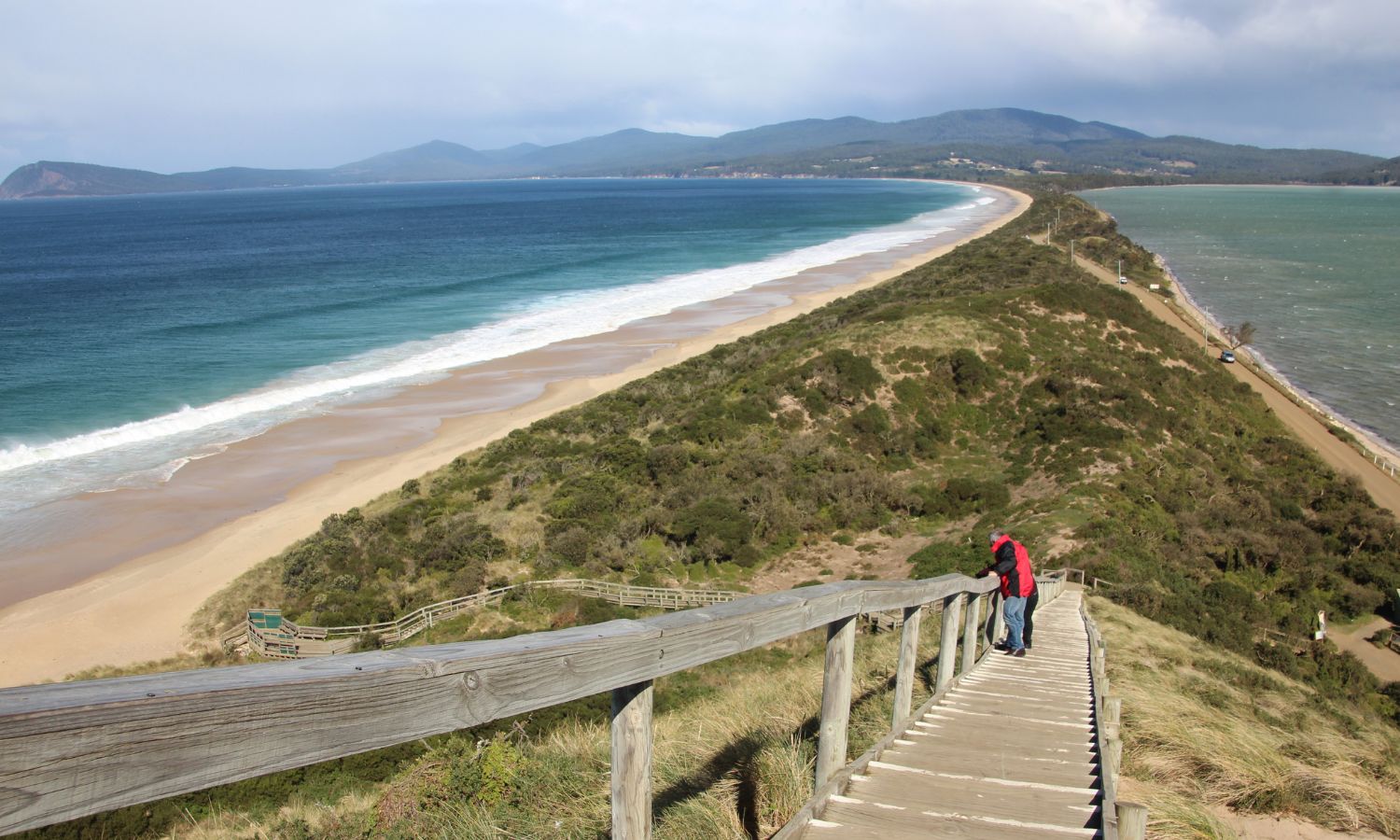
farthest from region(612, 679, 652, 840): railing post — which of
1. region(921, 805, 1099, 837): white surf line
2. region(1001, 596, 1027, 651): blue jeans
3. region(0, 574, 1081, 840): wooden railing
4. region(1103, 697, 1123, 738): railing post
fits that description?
region(1001, 596, 1027, 651): blue jeans

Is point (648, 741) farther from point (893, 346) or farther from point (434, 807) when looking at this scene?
point (893, 346)

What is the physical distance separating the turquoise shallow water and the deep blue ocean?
2896cm

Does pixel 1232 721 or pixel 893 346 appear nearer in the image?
pixel 1232 721

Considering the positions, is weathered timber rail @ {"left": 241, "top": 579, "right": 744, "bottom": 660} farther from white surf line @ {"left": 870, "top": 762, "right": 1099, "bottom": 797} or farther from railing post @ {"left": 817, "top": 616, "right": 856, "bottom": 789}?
railing post @ {"left": 817, "top": 616, "right": 856, "bottom": 789}

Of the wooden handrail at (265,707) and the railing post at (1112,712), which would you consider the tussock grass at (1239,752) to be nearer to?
the railing post at (1112,712)

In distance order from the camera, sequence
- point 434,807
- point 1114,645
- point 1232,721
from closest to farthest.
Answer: point 434,807
point 1232,721
point 1114,645

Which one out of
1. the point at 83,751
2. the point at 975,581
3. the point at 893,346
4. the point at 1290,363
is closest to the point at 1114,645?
the point at 975,581

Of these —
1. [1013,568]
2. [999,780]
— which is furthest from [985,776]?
[1013,568]

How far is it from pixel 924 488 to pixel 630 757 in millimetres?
20504

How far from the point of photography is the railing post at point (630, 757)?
7.83 feet

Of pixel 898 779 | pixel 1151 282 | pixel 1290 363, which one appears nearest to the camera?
pixel 898 779

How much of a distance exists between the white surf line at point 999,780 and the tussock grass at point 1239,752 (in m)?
0.61

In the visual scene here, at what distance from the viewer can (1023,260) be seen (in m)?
50.2

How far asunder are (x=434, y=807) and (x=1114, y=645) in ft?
30.2
